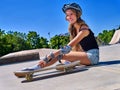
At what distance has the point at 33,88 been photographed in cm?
446

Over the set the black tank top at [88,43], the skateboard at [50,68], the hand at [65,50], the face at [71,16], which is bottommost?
the skateboard at [50,68]

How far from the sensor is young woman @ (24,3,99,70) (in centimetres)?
625

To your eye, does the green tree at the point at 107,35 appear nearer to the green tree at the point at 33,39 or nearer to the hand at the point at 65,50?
the green tree at the point at 33,39

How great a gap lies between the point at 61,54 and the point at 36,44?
75.4m

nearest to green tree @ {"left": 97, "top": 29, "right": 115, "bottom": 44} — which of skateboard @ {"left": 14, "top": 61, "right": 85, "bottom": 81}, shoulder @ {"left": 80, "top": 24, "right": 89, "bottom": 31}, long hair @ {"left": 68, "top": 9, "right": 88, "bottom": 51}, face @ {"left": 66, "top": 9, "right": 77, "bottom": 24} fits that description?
long hair @ {"left": 68, "top": 9, "right": 88, "bottom": 51}

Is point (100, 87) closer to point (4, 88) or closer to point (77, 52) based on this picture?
point (4, 88)

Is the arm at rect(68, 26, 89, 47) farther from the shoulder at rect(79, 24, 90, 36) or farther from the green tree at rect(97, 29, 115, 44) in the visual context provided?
the green tree at rect(97, 29, 115, 44)

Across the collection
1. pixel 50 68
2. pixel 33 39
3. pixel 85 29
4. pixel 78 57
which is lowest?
pixel 50 68

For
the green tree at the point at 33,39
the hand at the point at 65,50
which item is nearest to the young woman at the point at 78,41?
the hand at the point at 65,50

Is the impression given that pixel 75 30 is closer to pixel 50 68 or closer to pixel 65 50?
pixel 65 50

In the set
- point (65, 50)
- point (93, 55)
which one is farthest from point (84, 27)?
point (65, 50)

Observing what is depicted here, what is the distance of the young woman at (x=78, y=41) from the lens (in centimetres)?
625

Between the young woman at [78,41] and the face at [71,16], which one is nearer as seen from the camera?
the young woman at [78,41]

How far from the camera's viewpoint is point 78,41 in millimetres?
6277
